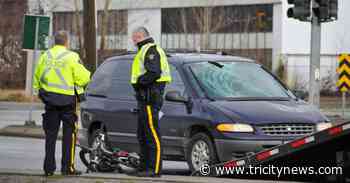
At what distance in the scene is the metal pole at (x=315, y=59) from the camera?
20219 millimetres

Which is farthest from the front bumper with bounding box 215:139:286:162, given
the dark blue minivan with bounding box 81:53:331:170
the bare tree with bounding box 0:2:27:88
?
the bare tree with bounding box 0:2:27:88

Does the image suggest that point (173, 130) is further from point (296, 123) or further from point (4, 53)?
point (4, 53)

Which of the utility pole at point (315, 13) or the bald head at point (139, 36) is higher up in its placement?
the utility pole at point (315, 13)

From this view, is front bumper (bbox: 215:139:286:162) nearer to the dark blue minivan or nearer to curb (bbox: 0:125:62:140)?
the dark blue minivan

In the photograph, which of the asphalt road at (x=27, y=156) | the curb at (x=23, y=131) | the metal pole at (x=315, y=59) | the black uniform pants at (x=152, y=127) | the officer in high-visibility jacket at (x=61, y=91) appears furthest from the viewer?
the curb at (x=23, y=131)

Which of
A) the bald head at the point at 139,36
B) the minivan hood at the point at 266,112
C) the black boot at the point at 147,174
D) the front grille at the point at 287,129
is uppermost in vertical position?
the bald head at the point at 139,36

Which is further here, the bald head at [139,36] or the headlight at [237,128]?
the headlight at [237,128]

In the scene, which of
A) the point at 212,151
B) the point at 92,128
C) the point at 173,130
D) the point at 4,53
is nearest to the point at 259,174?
the point at 212,151

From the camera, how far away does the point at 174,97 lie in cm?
1309

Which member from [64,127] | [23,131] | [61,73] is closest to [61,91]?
[61,73]

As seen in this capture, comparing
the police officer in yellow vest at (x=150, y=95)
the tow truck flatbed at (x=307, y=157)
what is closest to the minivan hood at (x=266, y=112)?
the tow truck flatbed at (x=307, y=157)

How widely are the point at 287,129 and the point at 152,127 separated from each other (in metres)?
2.32

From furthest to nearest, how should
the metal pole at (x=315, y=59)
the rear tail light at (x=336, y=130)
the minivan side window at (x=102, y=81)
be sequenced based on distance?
the metal pole at (x=315, y=59)
the minivan side window at (x=102, y=81)
the rear tail light at (x=336, y=130)

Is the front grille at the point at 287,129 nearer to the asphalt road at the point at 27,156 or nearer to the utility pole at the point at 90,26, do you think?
the asphalt road at the point at 27,156
